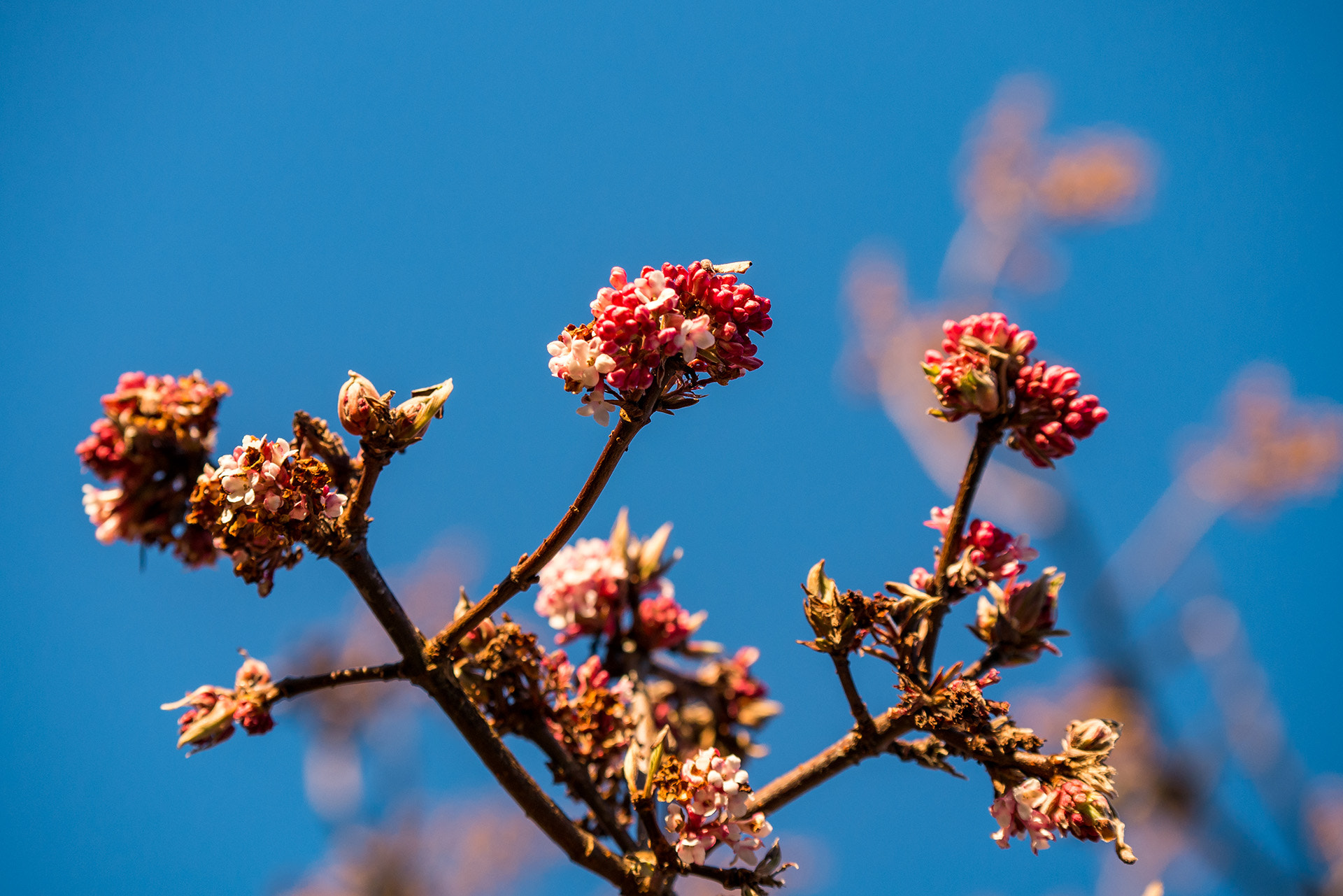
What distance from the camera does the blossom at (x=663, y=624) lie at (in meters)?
2.88

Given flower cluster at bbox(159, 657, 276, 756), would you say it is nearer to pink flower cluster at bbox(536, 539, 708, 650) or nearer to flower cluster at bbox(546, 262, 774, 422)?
pink flower cluster at bbox(536, 539, 708, 650)

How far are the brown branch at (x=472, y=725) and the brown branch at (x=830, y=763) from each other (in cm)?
38

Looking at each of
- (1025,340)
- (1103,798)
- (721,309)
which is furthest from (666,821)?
(1025,340)

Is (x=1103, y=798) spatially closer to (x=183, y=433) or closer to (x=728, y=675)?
(x=728, y=675)

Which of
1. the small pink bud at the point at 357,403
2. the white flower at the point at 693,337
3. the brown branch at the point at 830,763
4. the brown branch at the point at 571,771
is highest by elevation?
the small pink bud at the point at 357,403

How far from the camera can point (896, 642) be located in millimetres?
1938

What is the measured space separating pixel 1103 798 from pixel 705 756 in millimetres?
819

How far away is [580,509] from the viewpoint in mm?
1696

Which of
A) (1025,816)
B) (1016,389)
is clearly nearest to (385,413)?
(1016,389)

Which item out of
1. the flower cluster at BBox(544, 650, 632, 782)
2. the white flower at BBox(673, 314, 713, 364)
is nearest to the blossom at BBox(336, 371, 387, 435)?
the white flower at BBox(673, 314, 713, 364)

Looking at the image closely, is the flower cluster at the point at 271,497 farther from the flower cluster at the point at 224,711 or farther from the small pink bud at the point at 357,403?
the flower cluster at the point at 224,711

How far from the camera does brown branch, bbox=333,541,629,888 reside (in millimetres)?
2002

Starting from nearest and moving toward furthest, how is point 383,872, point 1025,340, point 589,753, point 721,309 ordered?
point 721,309 → point 1025,340 → point 589,753 → point 383,872

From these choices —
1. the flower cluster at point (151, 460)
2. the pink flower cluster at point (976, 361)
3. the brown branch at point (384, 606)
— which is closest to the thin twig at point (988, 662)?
the pink flower cluster at point (976, 361)
